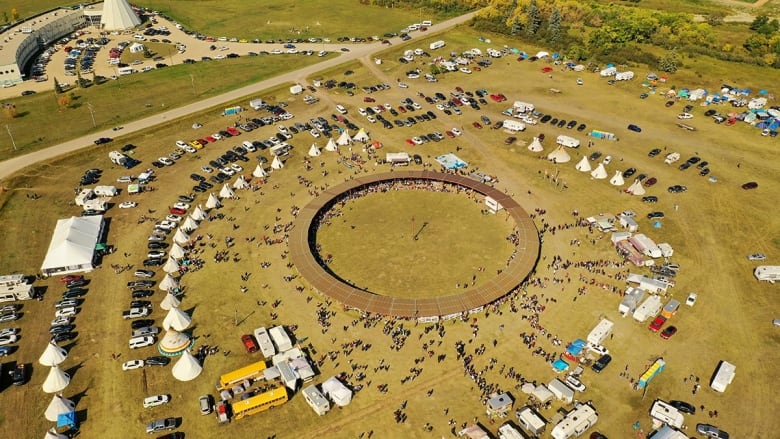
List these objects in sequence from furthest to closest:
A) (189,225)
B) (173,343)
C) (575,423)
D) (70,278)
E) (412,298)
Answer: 1. (189,225)
2. (70,278)
3. (412,298)
4. (173,343)
5. (575,423)

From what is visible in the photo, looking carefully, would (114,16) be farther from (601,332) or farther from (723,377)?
(723,377)

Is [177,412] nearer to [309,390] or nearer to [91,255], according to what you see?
[309,390]

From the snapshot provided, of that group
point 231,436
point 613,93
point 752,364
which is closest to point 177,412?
point 231,436

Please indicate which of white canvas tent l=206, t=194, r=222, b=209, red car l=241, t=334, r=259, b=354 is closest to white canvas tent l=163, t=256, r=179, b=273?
white canvas tent l=206, t=194, r=222, b=209

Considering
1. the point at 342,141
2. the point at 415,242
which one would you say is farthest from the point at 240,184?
the point at 415,242

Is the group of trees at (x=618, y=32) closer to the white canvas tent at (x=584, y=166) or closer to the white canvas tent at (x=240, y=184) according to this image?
the white canvas tent at (x=584, y=166)

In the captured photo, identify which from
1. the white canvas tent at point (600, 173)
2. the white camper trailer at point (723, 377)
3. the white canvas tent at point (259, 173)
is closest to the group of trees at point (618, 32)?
the white canvas tent at point (600, 173)
